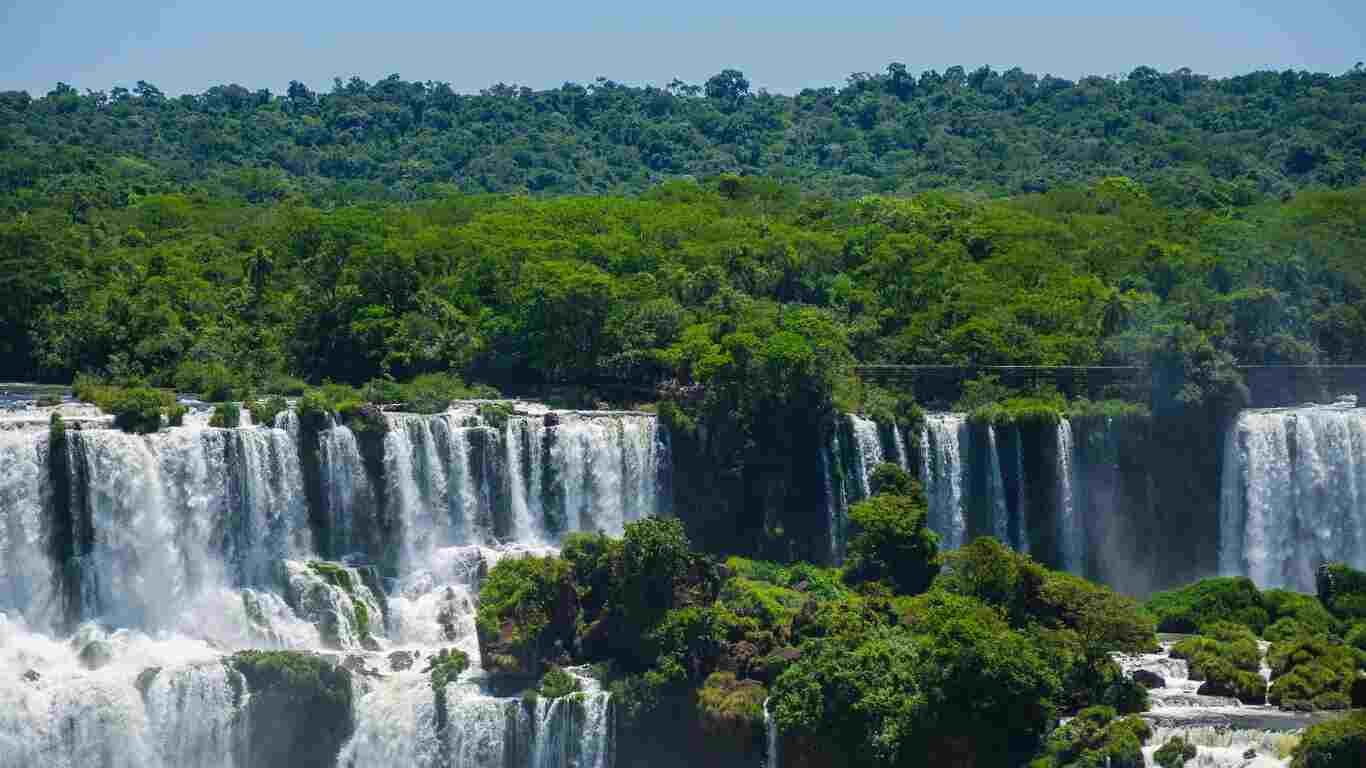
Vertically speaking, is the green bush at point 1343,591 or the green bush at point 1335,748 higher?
the green bush at point 1343,591

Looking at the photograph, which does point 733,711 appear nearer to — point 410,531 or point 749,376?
point 410,531

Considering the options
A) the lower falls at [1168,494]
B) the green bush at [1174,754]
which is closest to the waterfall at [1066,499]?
the lower falls at [1168,494]

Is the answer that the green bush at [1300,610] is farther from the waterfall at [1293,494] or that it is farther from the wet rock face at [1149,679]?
the waterfall at [1293,494]

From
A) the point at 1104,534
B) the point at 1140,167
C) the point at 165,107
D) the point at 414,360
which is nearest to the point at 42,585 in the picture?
the point at 414,360

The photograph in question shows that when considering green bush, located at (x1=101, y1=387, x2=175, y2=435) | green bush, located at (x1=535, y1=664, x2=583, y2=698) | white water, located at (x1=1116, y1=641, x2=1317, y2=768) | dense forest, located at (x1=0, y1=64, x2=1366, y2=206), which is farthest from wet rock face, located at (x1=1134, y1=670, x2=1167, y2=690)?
dense forest, located at (x1=0, y1=64, x2=1366, y2=206)

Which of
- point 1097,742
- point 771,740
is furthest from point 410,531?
point 1097,742

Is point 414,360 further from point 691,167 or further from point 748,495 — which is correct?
point 691,167

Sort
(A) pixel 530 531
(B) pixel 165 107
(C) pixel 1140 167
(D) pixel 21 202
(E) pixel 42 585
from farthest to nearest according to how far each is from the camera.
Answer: (B) pixel 165 107, (C) pixel 1140 167, (D) pixel 21 202, (A) pixel 530 531, (E) pixel 42 585
